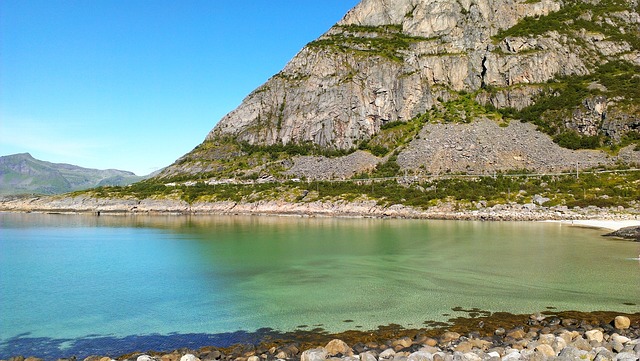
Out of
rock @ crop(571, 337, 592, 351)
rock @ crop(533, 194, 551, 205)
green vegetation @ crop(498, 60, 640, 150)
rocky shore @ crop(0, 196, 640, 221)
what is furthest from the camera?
green vegetation @ crop(498, 60, 640, 150)

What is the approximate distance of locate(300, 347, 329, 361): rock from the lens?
12.2 meters

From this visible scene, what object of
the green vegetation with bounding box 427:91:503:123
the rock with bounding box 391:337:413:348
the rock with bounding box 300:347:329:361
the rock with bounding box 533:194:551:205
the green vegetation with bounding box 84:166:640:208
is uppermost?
the green vegetation with bounding box 427:91:503:123

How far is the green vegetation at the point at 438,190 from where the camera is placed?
7281cm

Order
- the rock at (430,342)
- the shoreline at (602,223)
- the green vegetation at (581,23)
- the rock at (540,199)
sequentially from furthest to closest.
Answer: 1. the green vegetation at (581,23)
2. the rock at (540,199)
3. the shoreline at (602,223)
4. the rock at (430,342)

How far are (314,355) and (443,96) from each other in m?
135

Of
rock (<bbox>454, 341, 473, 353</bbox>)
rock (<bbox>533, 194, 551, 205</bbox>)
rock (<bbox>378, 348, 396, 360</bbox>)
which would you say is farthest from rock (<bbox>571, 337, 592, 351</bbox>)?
rock (<bbox>533, 194, 551, 205</bbox>)

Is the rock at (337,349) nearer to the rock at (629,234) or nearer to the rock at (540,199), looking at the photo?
the rock at (629,234)

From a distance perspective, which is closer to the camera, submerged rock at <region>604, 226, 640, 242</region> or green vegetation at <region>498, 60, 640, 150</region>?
submerged rock at <region>604, 226, 640, 242</region>

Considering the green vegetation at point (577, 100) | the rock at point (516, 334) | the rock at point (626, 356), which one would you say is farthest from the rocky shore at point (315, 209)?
the rock at point (626, 356)

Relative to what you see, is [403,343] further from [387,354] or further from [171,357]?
[171,357]

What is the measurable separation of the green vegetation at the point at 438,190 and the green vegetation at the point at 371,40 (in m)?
50.0

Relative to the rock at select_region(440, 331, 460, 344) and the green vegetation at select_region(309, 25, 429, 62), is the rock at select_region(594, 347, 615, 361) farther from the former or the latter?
the green vegetation at select_region(309, 25, 429, 62)

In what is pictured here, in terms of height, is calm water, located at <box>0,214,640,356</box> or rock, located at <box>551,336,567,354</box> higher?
rock, located at <box>551,336,567,354</box>

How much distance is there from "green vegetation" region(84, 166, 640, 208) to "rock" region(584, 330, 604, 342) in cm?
6366
